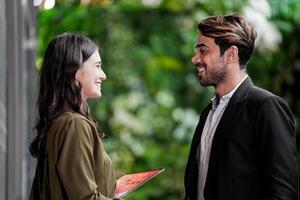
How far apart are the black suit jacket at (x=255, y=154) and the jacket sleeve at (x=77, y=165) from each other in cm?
62

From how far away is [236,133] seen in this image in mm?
3867

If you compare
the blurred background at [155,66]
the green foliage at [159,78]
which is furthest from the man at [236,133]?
the green foliage at [159,78]

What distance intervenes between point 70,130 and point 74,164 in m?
0.13

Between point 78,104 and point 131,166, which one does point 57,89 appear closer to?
point 78,104

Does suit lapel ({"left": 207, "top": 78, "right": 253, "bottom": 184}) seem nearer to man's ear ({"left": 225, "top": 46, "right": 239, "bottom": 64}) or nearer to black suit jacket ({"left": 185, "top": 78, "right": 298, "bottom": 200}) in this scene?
black suit jacket ({"left": 185, "top": 78, "right": 298, "bottom": 200})

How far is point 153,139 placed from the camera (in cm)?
1253

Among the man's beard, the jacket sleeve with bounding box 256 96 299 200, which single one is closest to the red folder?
the jacket sleeve with bounding box 256 96 299 200

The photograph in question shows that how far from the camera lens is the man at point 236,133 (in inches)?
149

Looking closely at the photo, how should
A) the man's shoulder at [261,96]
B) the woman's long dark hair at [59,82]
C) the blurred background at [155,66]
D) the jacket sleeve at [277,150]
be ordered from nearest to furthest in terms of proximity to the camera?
the woman's long dark hair at [59,82]
the jacket sleeve at [277,150]
the man's shoulder at [261,96]
the blurred background at [155,66]

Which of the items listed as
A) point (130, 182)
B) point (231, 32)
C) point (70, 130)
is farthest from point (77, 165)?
point (231, 32)

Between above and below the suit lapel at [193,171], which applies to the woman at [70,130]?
above

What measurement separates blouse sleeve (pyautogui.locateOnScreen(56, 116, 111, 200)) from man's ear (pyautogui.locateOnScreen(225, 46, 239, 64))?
0.85 m

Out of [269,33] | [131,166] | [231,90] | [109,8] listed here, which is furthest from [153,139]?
[231,90]

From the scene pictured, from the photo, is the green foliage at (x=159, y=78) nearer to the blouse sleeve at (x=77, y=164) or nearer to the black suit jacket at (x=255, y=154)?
the black suit jacket at (x=255, y=154)
